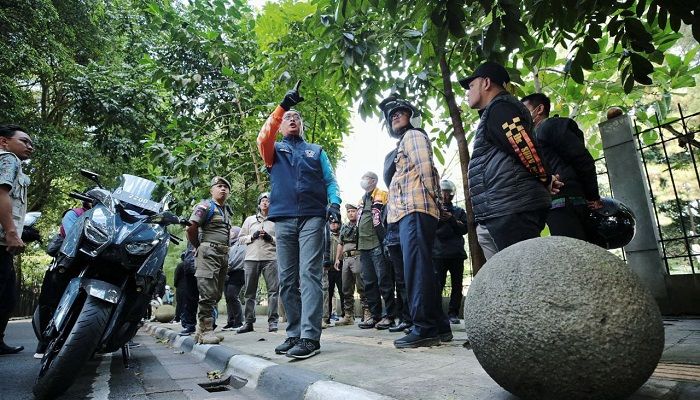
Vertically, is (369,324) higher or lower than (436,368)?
higher

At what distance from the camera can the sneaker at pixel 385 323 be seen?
607 centimetres

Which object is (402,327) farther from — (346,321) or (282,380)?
(282,380)

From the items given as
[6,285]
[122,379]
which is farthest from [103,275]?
[6,285]

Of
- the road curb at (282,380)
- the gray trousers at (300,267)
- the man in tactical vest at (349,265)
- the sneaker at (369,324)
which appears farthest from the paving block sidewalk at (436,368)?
the man in tactical vest at (349,265)

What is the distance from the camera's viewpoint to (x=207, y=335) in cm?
519

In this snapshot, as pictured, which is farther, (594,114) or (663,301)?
(594,114)

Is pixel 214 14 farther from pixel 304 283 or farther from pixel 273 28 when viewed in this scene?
pixel 304 283

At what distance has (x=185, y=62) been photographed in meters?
9.02

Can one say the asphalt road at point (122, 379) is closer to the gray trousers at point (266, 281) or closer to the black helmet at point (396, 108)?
the gray trousers at point (266, 281)

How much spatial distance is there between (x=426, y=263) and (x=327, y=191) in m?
1.19

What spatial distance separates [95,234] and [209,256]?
2.28 meters

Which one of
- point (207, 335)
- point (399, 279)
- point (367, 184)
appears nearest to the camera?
point (207, 335)

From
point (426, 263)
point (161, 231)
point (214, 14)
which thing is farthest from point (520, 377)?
point (214, 14)

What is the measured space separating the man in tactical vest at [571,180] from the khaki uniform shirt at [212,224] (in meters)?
3.98
